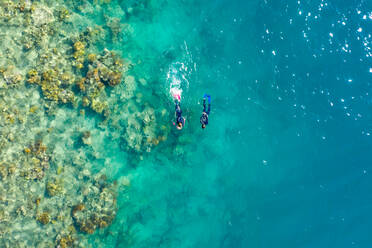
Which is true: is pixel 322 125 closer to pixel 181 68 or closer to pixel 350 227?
pixel 350 227

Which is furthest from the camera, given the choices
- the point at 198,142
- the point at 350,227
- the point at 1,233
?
the point at 350,227

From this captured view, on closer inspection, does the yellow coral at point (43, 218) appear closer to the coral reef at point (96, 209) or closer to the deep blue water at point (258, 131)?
the coral reef at point (96, 209)

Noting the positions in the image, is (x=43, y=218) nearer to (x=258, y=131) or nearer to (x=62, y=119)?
(x=62, y=119)

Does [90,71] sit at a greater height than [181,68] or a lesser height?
lesser

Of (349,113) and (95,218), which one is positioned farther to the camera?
(349,113)

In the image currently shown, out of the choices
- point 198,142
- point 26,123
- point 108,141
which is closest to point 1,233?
point 26,123

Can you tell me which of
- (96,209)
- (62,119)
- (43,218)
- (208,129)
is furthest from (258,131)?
(43,218)
